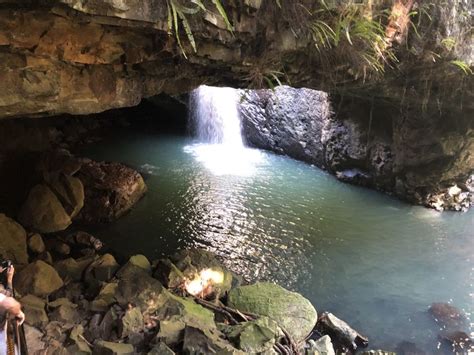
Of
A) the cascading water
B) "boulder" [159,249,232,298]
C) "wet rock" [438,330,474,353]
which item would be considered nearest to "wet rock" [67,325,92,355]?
"boulder" [159,249,232,298]

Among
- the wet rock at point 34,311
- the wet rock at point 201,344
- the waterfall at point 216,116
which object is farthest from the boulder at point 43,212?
the waterfall at point 216,116

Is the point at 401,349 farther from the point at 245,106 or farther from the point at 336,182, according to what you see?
the point at 245,106

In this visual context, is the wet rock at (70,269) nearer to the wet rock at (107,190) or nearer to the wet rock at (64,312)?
the wet rock at (64,312)

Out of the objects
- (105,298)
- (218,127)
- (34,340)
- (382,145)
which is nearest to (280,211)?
(382,145)

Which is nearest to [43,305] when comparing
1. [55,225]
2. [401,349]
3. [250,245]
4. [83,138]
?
[55,225]

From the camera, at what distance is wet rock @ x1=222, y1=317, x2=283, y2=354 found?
4.41m

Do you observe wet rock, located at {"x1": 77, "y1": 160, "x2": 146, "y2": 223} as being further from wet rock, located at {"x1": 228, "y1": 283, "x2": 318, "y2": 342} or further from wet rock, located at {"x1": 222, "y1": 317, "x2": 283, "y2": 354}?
wet rock, located at {"x1": 222, "y1": 317, "x2": 283, "y2": 354}

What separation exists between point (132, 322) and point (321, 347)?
7.61 feet

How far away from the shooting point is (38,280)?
470 centimetres

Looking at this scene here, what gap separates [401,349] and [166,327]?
3.14 meters

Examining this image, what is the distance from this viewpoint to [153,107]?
17.9 meters

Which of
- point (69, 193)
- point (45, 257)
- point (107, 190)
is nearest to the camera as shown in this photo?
point (45, 257)

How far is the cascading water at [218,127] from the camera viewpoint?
1366cm

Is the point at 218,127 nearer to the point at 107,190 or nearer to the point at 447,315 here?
the point at 107,190
